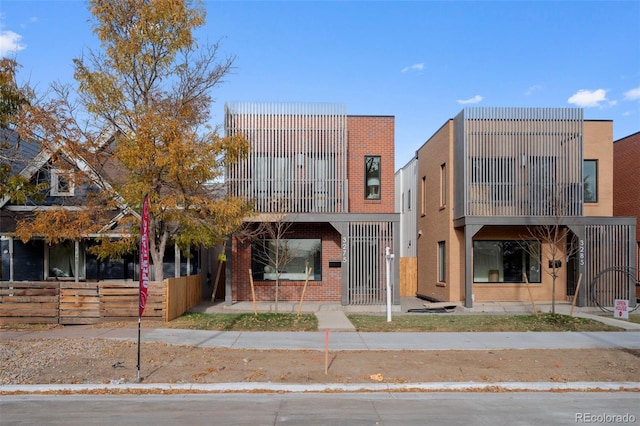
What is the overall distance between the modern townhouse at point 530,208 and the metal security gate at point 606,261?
0.12 feet

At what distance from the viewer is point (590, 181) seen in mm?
21938

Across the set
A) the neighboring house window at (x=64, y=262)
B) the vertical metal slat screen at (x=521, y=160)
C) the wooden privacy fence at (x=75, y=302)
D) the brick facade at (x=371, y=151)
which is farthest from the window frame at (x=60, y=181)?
the vertical metal slat screen at (x=521, y=160)

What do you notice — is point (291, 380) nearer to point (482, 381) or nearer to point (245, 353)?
point (245, 353)

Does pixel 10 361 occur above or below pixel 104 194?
below

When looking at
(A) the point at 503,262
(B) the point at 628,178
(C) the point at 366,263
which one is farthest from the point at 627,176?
(C) the point at 366,263

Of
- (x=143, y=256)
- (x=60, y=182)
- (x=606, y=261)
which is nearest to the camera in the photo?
(x=143, y=256)

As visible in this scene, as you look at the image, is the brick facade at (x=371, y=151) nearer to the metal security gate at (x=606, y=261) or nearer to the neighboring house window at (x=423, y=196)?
the neighboring house window at (x=423, y=196)

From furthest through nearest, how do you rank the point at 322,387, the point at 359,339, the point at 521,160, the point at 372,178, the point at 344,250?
the point at 372,178 → the point at 521,160 → the point at 344,250 → the point at 359,339 → the point at 322,387

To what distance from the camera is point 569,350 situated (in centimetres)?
1223

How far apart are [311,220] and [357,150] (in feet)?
11.9

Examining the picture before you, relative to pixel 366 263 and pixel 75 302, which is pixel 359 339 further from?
pixel 75 302

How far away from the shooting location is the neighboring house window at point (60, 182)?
1512 centimetres

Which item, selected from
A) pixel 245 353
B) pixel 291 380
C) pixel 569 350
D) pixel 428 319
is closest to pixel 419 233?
pixel 428 319

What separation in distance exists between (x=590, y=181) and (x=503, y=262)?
15.8 ft
